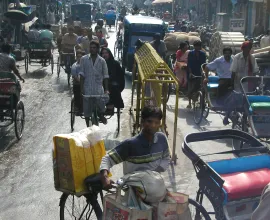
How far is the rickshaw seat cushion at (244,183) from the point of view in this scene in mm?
4891

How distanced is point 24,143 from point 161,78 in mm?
2906

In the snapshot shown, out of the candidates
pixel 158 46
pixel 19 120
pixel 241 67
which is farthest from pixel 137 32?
pixel 19 120

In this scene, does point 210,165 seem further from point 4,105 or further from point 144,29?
point 144,29

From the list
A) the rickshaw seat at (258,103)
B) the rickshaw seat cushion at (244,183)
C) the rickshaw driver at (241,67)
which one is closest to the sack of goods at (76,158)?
the rickshaw seat cushion at (244,183)

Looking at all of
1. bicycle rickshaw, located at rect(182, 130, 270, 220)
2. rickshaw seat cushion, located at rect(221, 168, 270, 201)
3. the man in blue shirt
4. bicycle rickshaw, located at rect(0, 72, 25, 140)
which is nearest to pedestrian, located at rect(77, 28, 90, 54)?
the man in blue shirt

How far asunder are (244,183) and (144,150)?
2.80 feet

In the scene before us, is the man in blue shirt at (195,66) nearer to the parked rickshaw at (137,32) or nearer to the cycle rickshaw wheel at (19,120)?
the cycle rickshaw wheel at (19,120)

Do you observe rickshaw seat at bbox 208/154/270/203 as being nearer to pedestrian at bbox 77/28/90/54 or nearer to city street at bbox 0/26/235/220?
city street at bbox 0/26/235/220

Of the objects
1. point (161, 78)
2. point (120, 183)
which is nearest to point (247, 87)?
point (161, 78)

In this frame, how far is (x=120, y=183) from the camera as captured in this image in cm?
444

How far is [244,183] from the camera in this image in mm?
4980

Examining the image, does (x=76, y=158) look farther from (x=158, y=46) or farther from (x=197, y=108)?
(x=158, y=46)

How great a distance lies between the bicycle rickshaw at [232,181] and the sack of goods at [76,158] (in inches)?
31.0

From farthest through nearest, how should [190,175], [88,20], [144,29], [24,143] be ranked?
1. [88,20]
2. [144,29]
3. [24,143]
4. [190,175]
